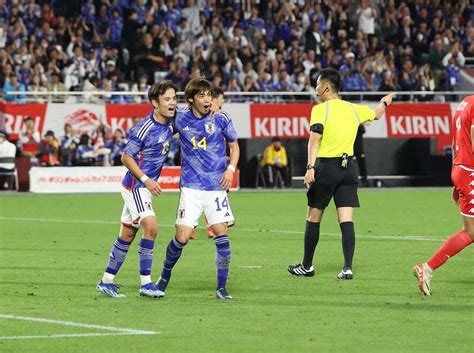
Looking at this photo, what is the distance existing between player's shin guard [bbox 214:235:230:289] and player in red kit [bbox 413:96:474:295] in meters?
1.81

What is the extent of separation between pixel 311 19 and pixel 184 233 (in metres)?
29.8

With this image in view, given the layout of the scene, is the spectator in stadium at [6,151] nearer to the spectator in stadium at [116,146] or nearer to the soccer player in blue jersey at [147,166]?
the spectator in stadium at [116,146]

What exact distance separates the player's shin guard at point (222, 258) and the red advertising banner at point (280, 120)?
2508 centimetres

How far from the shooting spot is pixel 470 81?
40.6 m

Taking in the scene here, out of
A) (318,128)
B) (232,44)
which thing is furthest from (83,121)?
(318,128)

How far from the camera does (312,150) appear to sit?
534 inches

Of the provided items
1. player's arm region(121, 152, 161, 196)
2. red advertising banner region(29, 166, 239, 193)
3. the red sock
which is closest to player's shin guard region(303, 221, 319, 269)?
the red sock

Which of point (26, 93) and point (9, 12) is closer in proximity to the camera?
point (26, 93)

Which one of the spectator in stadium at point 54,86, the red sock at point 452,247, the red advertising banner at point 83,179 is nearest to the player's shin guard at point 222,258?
the red sock at point 452,247

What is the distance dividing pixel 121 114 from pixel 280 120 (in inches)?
192

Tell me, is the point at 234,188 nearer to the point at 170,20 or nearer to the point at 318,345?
the point at 170,20

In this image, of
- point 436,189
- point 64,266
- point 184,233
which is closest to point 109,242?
point 64,266

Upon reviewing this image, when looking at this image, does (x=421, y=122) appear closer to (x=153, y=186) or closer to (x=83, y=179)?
(x=83, y=179)

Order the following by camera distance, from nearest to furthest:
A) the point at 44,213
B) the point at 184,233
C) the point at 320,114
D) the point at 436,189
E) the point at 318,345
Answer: the point at 318,345
the point at 184,233
the point at 320,114
the point at 44,213
the point at 436,189
